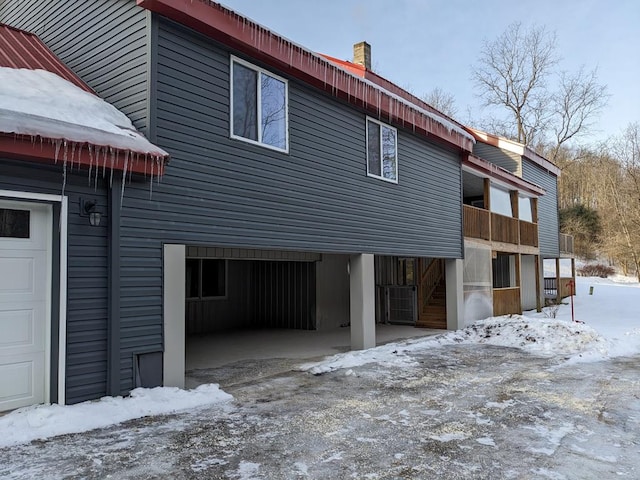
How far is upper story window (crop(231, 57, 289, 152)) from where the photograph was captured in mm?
6469

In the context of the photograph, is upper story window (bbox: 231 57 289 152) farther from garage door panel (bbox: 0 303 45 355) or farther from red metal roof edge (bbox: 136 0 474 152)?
garage door panel (bbox: 0 303 45 355)

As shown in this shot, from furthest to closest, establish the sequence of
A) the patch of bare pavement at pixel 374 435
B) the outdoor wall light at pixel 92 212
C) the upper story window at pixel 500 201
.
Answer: the upper story window at pixel 500 201 → the outdoor wall light at pixel 92 212 → the patch of bare pavement at pixel 374 435

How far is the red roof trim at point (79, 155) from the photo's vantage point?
13.8 feet

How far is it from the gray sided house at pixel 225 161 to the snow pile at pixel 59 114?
0.45 m

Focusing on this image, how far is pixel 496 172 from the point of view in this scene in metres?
13.6

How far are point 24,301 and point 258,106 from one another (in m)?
3.77

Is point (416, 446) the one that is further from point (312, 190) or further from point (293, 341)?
point (293, 341)

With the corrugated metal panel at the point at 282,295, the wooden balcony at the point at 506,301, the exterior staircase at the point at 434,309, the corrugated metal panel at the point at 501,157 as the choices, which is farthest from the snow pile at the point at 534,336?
the corrugated metal panel at the point at 501,157

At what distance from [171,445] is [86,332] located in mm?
1625

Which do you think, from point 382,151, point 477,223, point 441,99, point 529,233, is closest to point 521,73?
point 441,99

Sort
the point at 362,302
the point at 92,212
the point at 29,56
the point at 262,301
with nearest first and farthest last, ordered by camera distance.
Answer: the point at 92,212 < the point at 29,56 < the point at 362,302 < the point at 262,301

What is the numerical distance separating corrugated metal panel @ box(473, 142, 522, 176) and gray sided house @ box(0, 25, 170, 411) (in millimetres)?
15313

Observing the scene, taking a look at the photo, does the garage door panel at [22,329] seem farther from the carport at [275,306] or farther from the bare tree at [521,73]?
the bare tree at [521,73]

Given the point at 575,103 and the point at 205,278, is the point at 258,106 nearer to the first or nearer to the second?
the point at 205,278
